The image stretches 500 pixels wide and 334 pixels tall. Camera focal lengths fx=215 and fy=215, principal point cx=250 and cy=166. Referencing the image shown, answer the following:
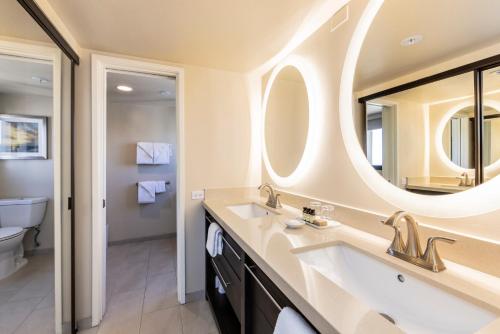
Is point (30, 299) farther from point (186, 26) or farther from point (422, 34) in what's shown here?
point (422, 34)

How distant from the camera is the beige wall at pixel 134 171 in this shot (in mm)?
3201

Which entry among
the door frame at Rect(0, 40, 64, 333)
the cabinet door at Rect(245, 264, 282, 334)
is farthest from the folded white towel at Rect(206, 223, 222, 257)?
the door frame at Rect(0, 40, 64, 333)

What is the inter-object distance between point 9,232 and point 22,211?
18cm

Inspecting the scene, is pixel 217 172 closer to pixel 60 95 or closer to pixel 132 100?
pixel 60 95

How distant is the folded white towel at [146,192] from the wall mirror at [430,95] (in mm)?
3006

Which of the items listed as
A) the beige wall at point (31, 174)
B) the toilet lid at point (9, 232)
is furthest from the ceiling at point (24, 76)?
the toilet lid at point (9, 232)

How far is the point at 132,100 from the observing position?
313cm

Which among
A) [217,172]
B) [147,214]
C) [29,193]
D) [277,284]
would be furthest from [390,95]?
[147,214]

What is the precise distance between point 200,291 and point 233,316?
0.55 meters

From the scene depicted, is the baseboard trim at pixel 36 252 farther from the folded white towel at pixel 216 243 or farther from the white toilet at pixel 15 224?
the folded white towel at pixel 216 243

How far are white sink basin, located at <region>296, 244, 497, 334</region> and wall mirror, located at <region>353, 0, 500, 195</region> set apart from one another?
1.25ft

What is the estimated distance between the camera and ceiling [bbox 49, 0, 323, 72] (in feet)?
4.10

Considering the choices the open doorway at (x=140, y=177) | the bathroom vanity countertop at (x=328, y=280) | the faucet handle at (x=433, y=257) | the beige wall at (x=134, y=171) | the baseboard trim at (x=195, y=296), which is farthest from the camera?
the beige wall at (x=134, y=171)

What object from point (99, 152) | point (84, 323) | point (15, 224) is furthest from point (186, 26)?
point (84, 323)
